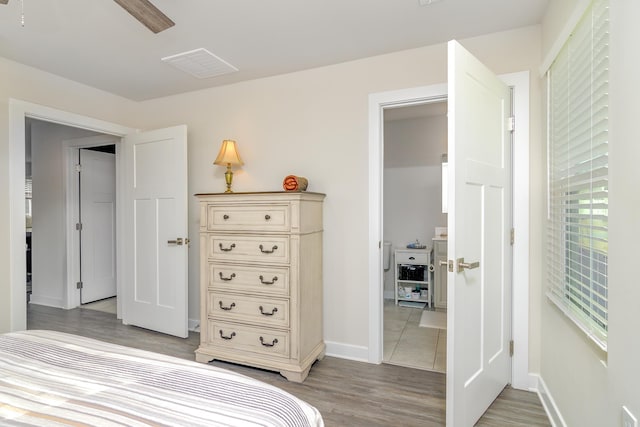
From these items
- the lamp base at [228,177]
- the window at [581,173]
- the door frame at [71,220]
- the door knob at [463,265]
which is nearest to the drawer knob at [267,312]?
the lamp base at [228,177]

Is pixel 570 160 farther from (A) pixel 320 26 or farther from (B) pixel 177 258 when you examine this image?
(B) pixel 177 258

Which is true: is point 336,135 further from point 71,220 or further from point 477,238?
point 71,220

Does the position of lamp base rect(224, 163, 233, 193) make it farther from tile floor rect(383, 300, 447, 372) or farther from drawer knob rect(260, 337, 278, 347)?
tile floor rect(383, 300, 447, 372)

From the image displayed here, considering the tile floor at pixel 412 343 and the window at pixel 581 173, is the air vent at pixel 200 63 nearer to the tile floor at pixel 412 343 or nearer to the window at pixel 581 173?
the window at pixel 581 173

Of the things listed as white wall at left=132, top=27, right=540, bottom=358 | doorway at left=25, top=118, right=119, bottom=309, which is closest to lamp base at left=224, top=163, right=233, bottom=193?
white wall at left=132, top=27, right=540, bottom=358

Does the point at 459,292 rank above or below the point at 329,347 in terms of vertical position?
above

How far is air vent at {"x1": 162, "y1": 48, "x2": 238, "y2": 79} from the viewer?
2512mm

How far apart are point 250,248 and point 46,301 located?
11.4 ft

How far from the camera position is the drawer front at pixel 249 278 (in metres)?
2.35

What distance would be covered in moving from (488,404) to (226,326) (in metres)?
1.80

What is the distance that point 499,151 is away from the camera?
2.02 m

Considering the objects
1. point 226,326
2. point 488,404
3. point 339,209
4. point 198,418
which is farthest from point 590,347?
point 226,326

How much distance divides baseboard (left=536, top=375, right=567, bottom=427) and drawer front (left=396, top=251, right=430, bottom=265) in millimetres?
2059

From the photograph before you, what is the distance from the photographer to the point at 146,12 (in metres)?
1.41
